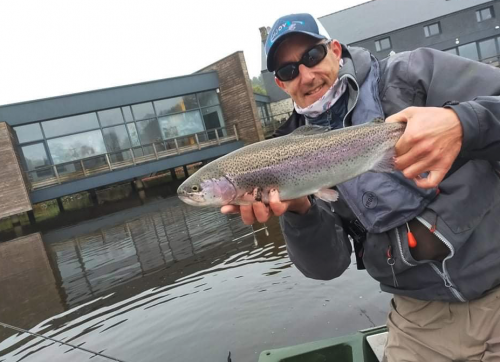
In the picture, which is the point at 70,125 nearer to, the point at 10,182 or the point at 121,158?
the point at 121,158

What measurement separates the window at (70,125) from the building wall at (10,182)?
9.85ft

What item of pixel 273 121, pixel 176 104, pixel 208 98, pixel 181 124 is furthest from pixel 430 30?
pixel 181 124

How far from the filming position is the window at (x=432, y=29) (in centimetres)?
4102

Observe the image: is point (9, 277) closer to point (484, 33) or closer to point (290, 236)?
point (290, 236)

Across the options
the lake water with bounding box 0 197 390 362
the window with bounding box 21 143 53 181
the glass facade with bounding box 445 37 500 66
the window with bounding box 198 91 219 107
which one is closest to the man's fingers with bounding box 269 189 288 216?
the lake water with bounding box 0 197 390 362

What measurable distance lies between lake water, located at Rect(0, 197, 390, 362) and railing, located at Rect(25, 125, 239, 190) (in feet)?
42.4

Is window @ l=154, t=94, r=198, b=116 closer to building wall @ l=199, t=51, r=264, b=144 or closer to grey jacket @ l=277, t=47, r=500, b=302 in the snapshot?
building wall @ l=199, t=51, r=264, b=144

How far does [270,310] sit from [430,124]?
4773 millimetres

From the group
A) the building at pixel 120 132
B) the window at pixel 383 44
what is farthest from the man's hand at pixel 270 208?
the window at pixel 383 44

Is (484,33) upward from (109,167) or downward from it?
upward

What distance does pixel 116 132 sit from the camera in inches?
1058

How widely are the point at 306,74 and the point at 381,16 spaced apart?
149 feet

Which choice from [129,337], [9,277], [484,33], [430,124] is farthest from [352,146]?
[484,33]

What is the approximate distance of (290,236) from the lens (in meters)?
2.86
